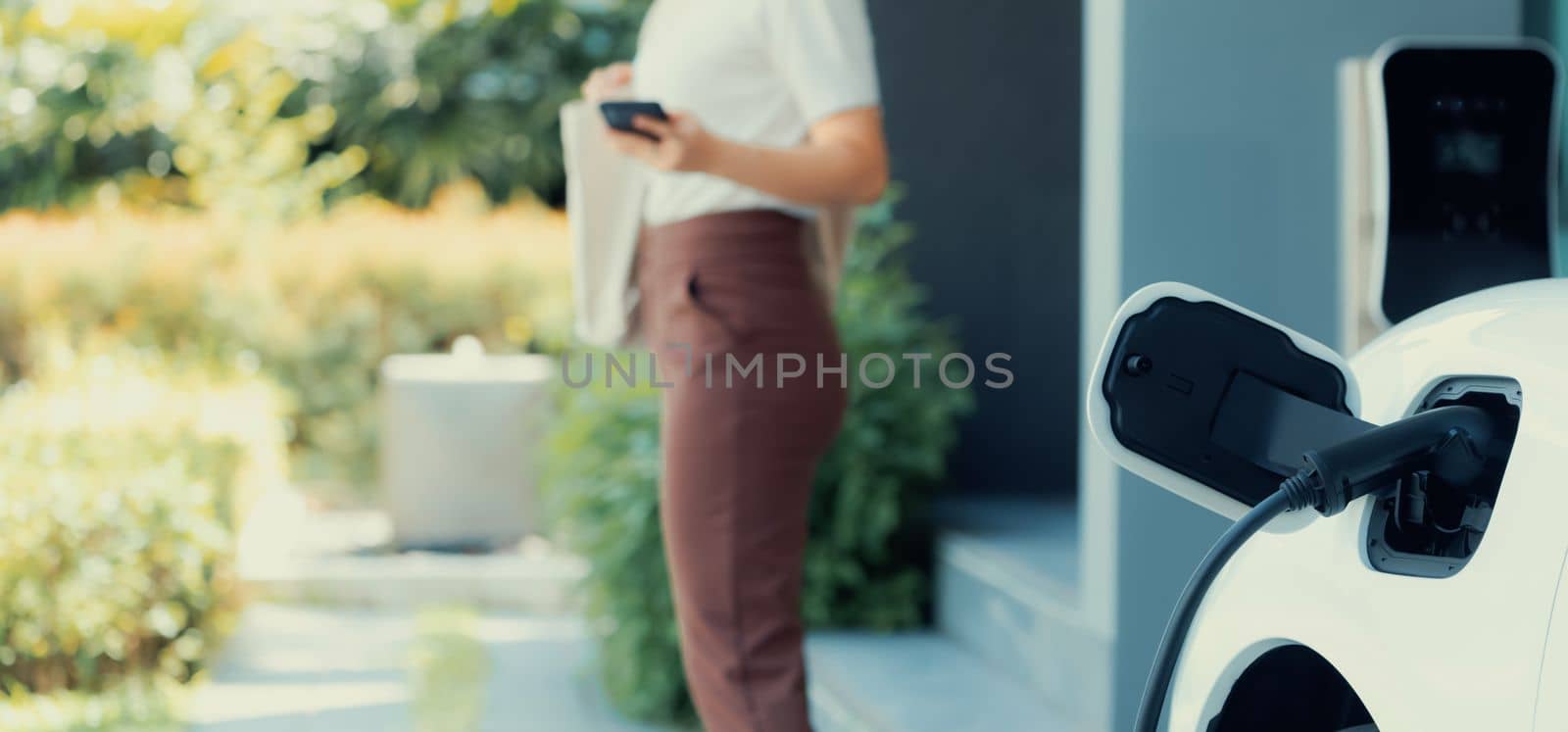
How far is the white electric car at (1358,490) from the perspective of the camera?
28.3 inches

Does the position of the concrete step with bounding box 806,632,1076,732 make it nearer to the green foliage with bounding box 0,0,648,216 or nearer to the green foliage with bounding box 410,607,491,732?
the green foliage with bounding box 410,607,491,732

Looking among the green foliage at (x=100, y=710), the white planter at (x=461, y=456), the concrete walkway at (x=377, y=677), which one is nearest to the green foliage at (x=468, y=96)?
the white planter at (x=461, y=456)

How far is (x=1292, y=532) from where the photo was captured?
0.86 m

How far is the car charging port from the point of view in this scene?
0.80 meters

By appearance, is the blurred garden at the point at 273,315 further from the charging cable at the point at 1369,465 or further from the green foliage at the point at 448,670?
Answer: the charging cable at the point at 1369,465

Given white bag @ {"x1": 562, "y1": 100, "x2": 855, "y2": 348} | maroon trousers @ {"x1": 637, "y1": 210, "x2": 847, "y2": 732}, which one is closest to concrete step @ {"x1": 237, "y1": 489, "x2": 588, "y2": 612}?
white bag @ {"x1": 562, "y1": 100, "x2": 855, "y2": 348}

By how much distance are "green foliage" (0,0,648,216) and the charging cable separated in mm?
8575

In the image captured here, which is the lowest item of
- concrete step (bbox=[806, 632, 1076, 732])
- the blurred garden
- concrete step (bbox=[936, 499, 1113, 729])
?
concrete step (bbox=[806, 632, 1076, 732])

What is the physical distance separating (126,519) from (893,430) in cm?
179

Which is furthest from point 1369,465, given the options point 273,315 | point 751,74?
point 273,315

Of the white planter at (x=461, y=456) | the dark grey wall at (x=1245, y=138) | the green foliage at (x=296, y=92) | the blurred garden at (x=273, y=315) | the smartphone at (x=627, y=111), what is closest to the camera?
the smartphone at (x=627, y=111)

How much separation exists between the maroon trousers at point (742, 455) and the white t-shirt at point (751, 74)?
0.06 m

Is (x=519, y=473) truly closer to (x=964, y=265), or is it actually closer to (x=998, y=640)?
(x=964, y=265)

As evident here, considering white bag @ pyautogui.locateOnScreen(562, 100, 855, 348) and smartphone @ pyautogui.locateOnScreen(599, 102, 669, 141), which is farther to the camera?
white bag @ pyautogui.locateOnScreen(562, 100, 855, 348)
